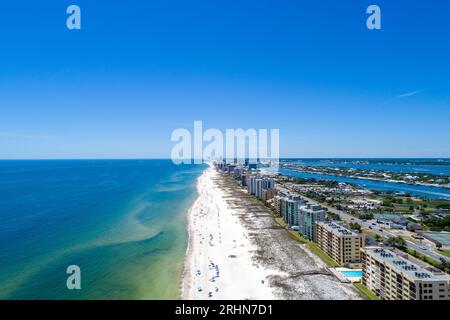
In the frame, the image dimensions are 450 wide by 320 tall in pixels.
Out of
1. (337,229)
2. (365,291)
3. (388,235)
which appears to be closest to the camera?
(365,291)

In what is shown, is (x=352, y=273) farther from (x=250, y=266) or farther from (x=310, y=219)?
(x=310, y=219)

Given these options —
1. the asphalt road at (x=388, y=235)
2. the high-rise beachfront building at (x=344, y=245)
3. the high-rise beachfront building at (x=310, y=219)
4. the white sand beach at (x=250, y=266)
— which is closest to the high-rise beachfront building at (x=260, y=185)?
the asphalt road at (x=388, y=235)

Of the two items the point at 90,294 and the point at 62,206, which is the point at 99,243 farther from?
the point at 62,206

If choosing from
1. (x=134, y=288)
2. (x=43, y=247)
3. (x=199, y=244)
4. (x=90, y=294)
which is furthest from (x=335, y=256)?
(x=43, y=247)

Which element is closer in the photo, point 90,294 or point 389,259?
point 389,259

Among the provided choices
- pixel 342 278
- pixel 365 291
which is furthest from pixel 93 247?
pixel 365 291

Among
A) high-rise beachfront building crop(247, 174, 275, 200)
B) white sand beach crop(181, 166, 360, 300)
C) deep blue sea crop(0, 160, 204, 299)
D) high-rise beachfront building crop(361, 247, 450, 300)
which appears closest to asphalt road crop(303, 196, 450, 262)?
high-rise beachfront building crop(361, 247, 450, 300)
